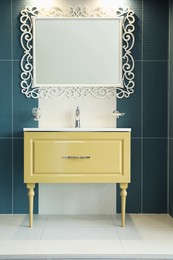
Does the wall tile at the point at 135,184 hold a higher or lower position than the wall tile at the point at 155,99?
lower

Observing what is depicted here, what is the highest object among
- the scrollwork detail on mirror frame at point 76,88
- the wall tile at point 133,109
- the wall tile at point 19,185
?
the scrollwork detail on mirror frame at point 76,88

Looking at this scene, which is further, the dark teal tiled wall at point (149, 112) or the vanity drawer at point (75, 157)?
the dark teal tiled wall at point (149, 112)

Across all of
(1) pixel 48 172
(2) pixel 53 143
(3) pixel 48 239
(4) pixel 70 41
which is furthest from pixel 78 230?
(4) pixel 70 41

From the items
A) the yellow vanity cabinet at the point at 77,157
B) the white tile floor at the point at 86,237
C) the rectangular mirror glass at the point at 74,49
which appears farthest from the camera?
the rectangular mirror glass at the point at 74,49

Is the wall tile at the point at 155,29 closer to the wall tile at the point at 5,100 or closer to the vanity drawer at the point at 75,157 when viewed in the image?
the vanity drawer at the point at 75,157

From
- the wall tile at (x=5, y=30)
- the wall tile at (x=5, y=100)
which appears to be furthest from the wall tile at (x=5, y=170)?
the wall tile at (x=5, y=30)

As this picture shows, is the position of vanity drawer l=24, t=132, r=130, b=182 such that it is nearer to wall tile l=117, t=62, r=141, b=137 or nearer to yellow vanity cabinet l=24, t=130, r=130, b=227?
yellow vanity cabinet l=24, t=130, r=130, b=227

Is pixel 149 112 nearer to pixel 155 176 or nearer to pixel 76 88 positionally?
pixel 155 176

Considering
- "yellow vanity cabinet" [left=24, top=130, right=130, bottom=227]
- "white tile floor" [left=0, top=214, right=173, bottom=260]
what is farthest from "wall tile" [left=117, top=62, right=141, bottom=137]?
"white tile floor" [left=0, top=214, right=173, bottom=260]

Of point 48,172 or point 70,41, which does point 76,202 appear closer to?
point 48,172

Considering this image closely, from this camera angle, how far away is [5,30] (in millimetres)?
3625

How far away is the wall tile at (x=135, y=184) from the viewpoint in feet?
12.0

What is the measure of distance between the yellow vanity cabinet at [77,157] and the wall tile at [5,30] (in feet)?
3.07

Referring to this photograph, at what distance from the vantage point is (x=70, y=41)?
3592mm
